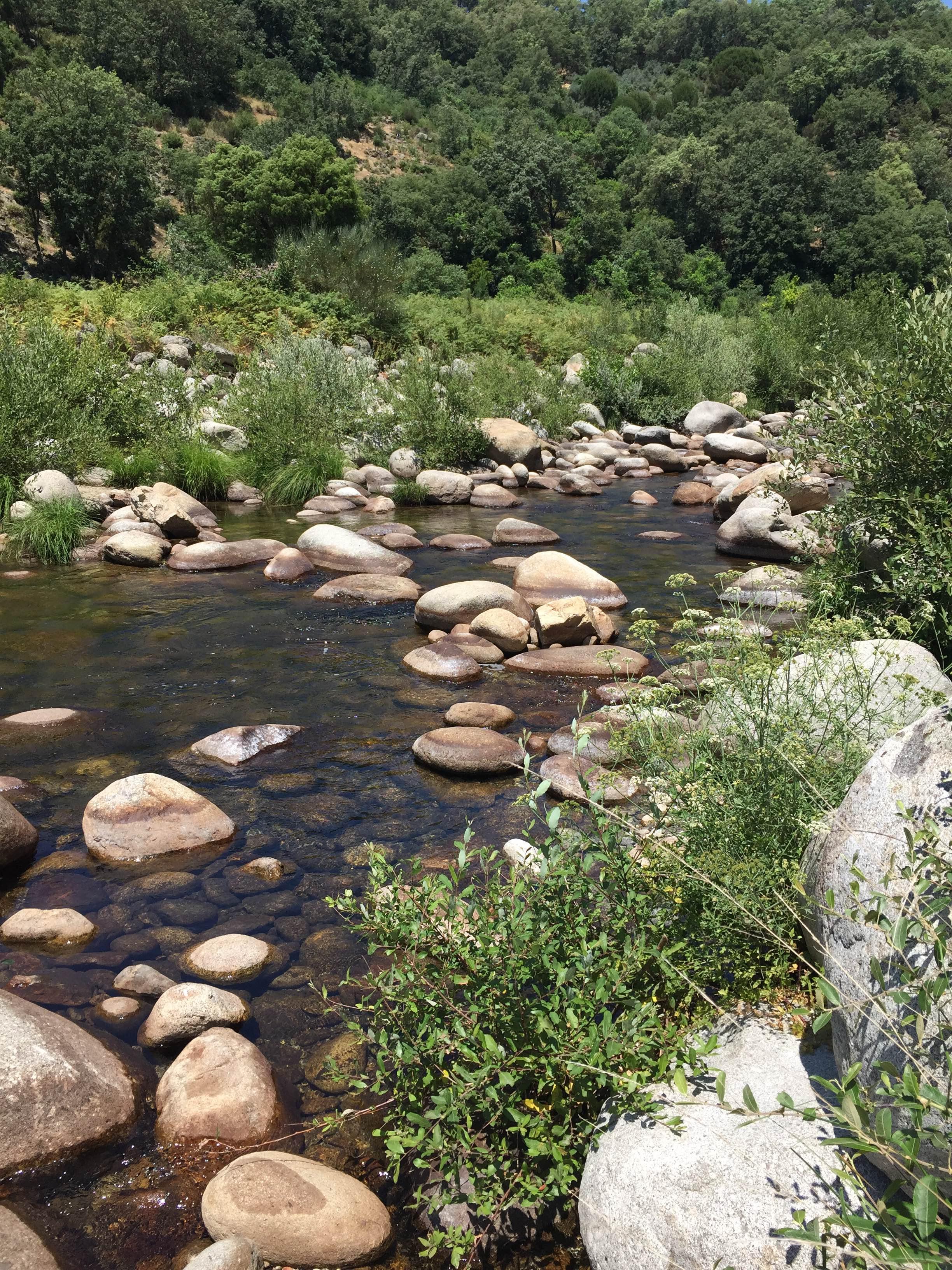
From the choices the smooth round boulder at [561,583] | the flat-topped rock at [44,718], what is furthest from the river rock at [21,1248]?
the smooth round boulder at [561,583]

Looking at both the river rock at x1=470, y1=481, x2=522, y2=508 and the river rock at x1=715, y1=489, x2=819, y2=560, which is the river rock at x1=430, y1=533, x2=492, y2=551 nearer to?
the river rock at x1=470, y1=481, x2=522, y2=508

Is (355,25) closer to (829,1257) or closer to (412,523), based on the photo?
(412,523)

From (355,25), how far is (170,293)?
53.9 m

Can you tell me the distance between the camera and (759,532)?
11.2m

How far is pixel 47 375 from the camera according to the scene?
1179cm

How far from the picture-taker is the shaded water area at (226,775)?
2.93 m

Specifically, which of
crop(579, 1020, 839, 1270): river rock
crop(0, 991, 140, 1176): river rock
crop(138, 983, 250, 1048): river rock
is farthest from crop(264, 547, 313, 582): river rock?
crop(579, 1020, 839, 1270): river rock

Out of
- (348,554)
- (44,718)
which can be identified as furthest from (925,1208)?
(348,554)

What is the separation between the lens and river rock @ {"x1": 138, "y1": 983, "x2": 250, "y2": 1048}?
3.41m

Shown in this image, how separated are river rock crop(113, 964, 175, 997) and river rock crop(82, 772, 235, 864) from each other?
989 millimetres

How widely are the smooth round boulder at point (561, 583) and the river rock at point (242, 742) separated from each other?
3.24 m

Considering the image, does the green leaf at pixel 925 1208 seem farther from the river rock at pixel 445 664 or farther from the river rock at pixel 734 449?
the river rock at pixel 734 449

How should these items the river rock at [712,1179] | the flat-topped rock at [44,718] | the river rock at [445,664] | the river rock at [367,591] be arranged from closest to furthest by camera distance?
the river rock at [712,1179]
the flat-topped rock at [44,718]
the river rock at [445,664]
the river rock at [367,591]

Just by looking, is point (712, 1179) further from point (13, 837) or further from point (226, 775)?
point (226, 775)
